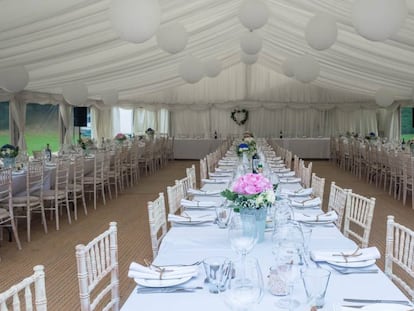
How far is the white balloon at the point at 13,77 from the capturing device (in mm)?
6465

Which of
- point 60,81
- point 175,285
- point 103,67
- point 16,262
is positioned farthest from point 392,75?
point 175,285

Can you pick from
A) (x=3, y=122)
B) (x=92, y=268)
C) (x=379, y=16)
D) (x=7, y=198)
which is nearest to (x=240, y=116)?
(x=3, y=122)

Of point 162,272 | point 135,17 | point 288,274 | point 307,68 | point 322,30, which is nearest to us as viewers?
point 288,274

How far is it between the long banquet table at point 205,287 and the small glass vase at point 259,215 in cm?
6

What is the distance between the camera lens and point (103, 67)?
9.06m

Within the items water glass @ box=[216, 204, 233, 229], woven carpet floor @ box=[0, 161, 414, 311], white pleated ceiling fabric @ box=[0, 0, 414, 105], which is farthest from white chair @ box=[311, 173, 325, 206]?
white pleated ceiling fabric @ box=[0, 0, 414, 105]

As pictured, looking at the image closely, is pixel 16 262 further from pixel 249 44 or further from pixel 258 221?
pixel 249 44

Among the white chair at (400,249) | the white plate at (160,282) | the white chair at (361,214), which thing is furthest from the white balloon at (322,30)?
the white plate at (160,282)

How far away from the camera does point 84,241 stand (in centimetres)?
580

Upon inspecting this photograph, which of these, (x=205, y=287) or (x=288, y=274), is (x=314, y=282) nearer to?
(x=288, y=274)

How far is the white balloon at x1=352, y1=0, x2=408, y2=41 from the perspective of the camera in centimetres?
429

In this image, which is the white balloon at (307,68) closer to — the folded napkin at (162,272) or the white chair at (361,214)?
the white chair at (361,214)

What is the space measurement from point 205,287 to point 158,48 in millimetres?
7120

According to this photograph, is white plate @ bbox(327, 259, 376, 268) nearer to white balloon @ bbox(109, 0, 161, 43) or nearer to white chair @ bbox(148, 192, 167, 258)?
white chair @ bbox(148, 192, 167, 258)
